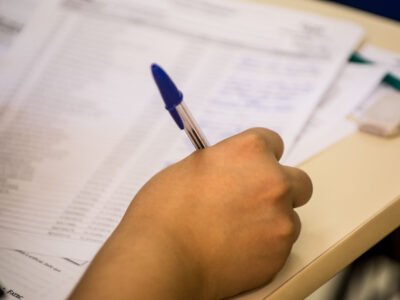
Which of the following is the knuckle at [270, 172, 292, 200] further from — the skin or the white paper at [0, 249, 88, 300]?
the white paper at [0, 249, 88, 300]

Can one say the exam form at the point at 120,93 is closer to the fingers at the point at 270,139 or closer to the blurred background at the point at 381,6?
the fingers at the point at 270,139

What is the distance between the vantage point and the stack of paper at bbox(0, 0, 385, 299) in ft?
1.64

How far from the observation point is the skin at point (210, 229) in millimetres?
373

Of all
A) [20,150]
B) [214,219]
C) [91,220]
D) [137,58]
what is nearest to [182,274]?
[214,219]

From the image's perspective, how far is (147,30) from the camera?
2.47 ft

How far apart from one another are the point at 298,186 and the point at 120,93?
33cm

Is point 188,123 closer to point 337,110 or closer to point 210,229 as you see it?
point 210,229

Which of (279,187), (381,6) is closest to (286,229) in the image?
(279,187)

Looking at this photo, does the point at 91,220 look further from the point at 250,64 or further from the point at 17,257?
the point at 250,64

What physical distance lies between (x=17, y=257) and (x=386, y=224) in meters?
0.37

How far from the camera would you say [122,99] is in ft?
2.17

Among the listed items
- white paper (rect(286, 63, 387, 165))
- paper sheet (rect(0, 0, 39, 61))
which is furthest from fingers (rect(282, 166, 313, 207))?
paper sheet (rect(0, 0, 39, 61))

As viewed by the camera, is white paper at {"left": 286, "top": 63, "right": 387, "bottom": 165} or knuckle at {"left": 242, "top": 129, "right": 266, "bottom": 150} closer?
knuckle at {"left": 242, "top": 129, "right": 266, "bottom": 150}

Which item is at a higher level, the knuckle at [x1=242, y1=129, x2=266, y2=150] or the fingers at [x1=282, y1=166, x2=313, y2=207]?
the knuckle at [x1=242, y1=129, x2=266, y2=150]
